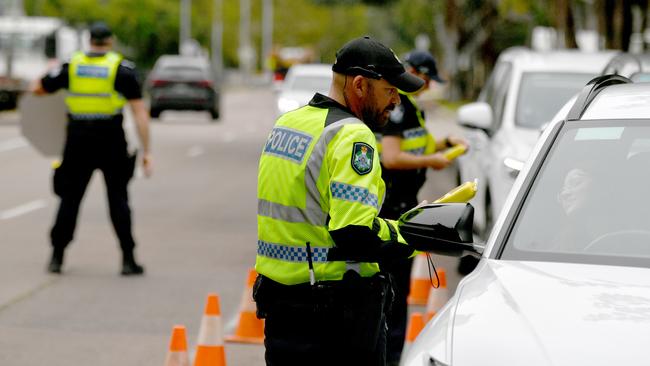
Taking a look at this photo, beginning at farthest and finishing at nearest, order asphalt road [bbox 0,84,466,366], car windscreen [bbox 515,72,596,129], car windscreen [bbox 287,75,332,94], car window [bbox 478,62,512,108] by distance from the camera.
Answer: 1. car windscreen [bbox 287,75,332,94]
2. car window [bbox 478,62,512,108]
3. car windscreen [bbox 515,72,596,129]
4. asphalt road [bbox 0,84,466,366]

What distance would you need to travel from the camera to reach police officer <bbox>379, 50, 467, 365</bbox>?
24.5 ft

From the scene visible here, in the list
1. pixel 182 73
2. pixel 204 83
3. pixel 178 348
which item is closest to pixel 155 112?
pixel 182 73

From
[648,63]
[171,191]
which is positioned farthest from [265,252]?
[171,191]

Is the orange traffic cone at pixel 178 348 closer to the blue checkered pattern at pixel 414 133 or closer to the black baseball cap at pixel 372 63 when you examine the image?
the blue checkered pattern at pixel 414 133

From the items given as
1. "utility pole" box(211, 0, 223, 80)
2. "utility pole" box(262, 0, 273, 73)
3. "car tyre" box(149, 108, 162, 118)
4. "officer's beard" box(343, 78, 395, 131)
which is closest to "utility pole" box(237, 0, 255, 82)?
"utility pole" box(211, 0, 223, 80)

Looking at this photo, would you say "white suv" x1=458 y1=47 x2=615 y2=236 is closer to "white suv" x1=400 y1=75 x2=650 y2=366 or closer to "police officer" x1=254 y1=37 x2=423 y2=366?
"white suv" x1=400 y1=75 x2=650 y2=366

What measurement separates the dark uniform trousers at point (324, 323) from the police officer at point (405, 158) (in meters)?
2.57

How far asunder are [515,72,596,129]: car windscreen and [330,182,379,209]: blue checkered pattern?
274 inches

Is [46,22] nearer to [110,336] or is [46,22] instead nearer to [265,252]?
[110,336]

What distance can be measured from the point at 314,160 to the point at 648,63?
711 cm

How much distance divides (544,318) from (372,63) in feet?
3.42

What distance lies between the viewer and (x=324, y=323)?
4719 millimetres

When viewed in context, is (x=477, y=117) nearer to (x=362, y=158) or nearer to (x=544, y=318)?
(x=362, y=158)

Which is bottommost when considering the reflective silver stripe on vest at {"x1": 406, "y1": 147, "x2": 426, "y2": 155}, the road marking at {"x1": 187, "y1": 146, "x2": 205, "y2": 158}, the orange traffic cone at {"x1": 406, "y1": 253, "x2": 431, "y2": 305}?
the road marking at {"x1": 187, "y1": 146, "x2": 205, "y2": 158}
